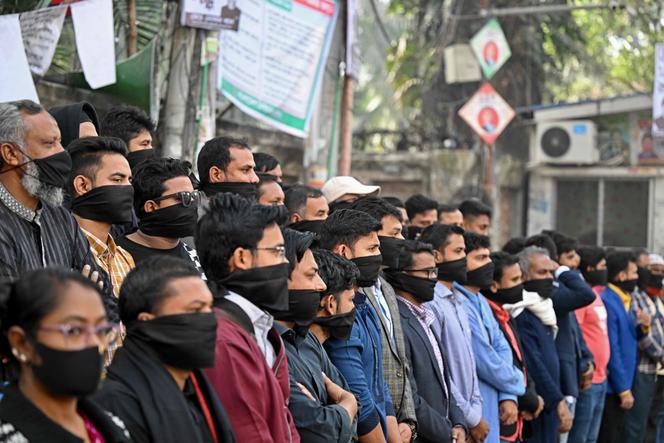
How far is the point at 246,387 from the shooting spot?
3336mm

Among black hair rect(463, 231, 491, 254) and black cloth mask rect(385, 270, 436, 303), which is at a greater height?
black hair rect(463, 231, 491, 254)

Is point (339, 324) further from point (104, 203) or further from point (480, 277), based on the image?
point (480, 277)

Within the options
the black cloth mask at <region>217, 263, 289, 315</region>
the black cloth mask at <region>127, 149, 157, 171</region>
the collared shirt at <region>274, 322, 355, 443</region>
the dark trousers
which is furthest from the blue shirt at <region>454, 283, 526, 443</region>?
the black cloth mask at <region>217, 263, 289, 315</region>

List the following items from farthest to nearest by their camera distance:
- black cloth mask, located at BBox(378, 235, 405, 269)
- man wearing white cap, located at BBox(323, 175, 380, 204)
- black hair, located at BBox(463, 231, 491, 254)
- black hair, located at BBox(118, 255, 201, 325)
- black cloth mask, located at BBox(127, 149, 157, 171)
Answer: black hair, located at BBox(463, 231, 491, 254) < man wearing white cap, located at BBox(323, 175, 380, 204) < black cloth mask, located at BBox(378, 235, 405, 269) < black cloth mask, located at BBox(127, 149, 157, 171) < black hair, located at BBox(118, 255, 201, 325)

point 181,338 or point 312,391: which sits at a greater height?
point 181,338

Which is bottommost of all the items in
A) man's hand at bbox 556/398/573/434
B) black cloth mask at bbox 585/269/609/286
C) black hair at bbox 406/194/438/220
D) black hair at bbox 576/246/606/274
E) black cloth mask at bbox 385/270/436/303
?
man's hand at bbox 556/398/573/434

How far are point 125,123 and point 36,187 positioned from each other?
1682 mm

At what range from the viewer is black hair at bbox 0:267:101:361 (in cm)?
263

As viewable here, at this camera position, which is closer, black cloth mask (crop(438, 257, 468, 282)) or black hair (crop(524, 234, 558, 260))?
black cloth mask (crop(438, 257, 468, 282))

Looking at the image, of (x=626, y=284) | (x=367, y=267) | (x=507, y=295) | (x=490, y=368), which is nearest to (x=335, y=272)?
(x=367, y=267)

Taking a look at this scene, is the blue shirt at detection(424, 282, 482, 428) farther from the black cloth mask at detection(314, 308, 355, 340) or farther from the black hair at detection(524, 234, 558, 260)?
the black hair at detection(524, 234, 558, 260)

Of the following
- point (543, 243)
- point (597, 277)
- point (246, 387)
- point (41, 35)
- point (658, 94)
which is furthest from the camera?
point (658, 94)

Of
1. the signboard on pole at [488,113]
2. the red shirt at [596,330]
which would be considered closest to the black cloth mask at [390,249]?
the red shirt at [596,330]

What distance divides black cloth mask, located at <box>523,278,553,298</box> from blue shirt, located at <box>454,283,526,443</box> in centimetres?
114
